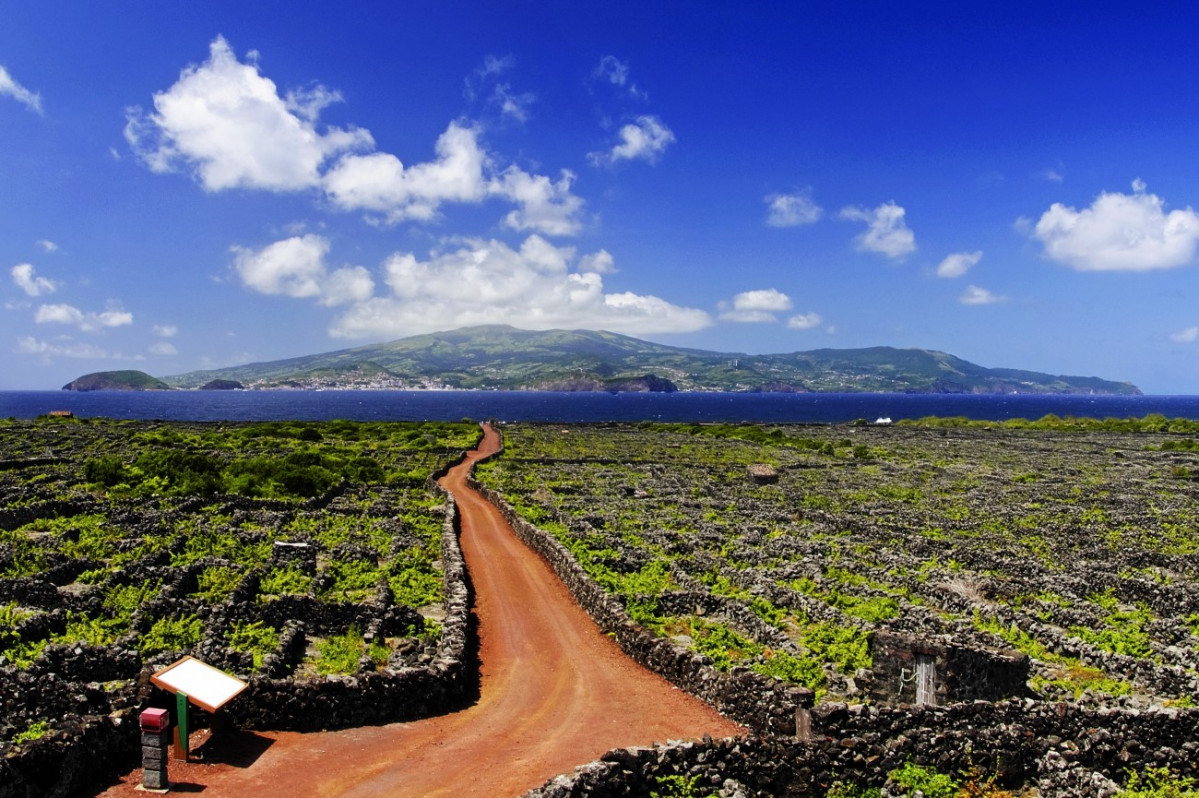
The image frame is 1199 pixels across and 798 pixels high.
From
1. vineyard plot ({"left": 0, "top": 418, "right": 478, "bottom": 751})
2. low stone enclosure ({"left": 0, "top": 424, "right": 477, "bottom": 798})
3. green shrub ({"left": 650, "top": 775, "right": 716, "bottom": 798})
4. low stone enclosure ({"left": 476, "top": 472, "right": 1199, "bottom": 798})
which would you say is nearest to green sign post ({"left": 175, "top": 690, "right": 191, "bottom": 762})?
low stone enclosure ({"left": 0, "top": 424, "right": 477, "bottom": 798})

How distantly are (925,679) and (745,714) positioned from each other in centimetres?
447

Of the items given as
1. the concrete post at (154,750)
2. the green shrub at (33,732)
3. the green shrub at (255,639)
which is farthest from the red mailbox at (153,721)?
the green shrub at (255,639)

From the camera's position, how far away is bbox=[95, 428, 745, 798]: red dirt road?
534 inches

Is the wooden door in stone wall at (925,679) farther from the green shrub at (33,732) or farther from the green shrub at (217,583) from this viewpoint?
the green shrub at (217,583)

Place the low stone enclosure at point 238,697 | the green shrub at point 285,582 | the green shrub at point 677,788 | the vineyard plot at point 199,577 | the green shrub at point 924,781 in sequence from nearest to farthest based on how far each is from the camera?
the low stone enclosure at point 238,697
the green shrub at point 677,788
the green shrub at point 924,781
the vineyard plot at point 199,577
the green shrub at point 285,582

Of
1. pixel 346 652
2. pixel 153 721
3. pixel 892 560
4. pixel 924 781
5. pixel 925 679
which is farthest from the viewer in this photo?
pixel 892 560

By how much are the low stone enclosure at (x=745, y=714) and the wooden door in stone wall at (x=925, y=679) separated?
0.19 feet

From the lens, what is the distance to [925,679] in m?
16.9

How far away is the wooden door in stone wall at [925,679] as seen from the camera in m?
16.8

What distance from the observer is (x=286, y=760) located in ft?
46.8

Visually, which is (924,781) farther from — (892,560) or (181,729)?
(892,560)

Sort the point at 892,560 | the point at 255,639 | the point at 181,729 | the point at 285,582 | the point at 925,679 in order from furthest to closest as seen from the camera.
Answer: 1. the point at 892,560
2. the point at 285,582
3. the point at 255,639
4. the point at 925,679
5. the point at 181,729

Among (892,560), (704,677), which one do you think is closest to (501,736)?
(704,677)

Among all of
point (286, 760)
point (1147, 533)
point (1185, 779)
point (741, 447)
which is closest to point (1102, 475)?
point (1147, 533)
